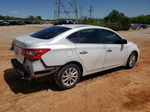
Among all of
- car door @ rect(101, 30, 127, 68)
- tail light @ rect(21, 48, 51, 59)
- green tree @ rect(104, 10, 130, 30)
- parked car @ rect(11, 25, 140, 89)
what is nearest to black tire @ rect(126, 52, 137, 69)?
car door @ rect(101, 30, 127, 68)

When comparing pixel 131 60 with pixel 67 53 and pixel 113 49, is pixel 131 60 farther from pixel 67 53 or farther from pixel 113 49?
pixel 67 53

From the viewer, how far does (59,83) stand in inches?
142

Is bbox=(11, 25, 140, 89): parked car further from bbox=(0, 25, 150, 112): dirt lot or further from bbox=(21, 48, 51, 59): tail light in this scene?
bbox=(0, 25, 150, 112): dirt lot

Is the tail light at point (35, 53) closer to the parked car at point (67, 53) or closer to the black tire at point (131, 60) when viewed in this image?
the parked car at point (67, 53)

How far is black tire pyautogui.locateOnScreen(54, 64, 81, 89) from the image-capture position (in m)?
3.53

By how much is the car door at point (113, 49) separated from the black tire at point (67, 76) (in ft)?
3.75

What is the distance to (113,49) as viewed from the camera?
14.9 ft

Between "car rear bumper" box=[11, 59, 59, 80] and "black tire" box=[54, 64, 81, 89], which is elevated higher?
"car rear bumper" box=[11, 59, 59, 80]

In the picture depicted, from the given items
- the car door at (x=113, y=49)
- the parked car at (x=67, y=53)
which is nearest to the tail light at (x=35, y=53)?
the parked car at (x=67, y=53)

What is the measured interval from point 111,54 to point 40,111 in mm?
2673

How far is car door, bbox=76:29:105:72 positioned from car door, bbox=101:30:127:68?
0.22 m

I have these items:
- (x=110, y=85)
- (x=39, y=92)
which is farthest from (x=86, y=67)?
(x=39, y=92)

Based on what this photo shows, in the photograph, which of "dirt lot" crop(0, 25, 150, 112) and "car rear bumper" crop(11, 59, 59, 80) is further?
"car rear bumper" crop(11, 59, 59, 80)

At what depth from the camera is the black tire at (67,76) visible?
353cm
